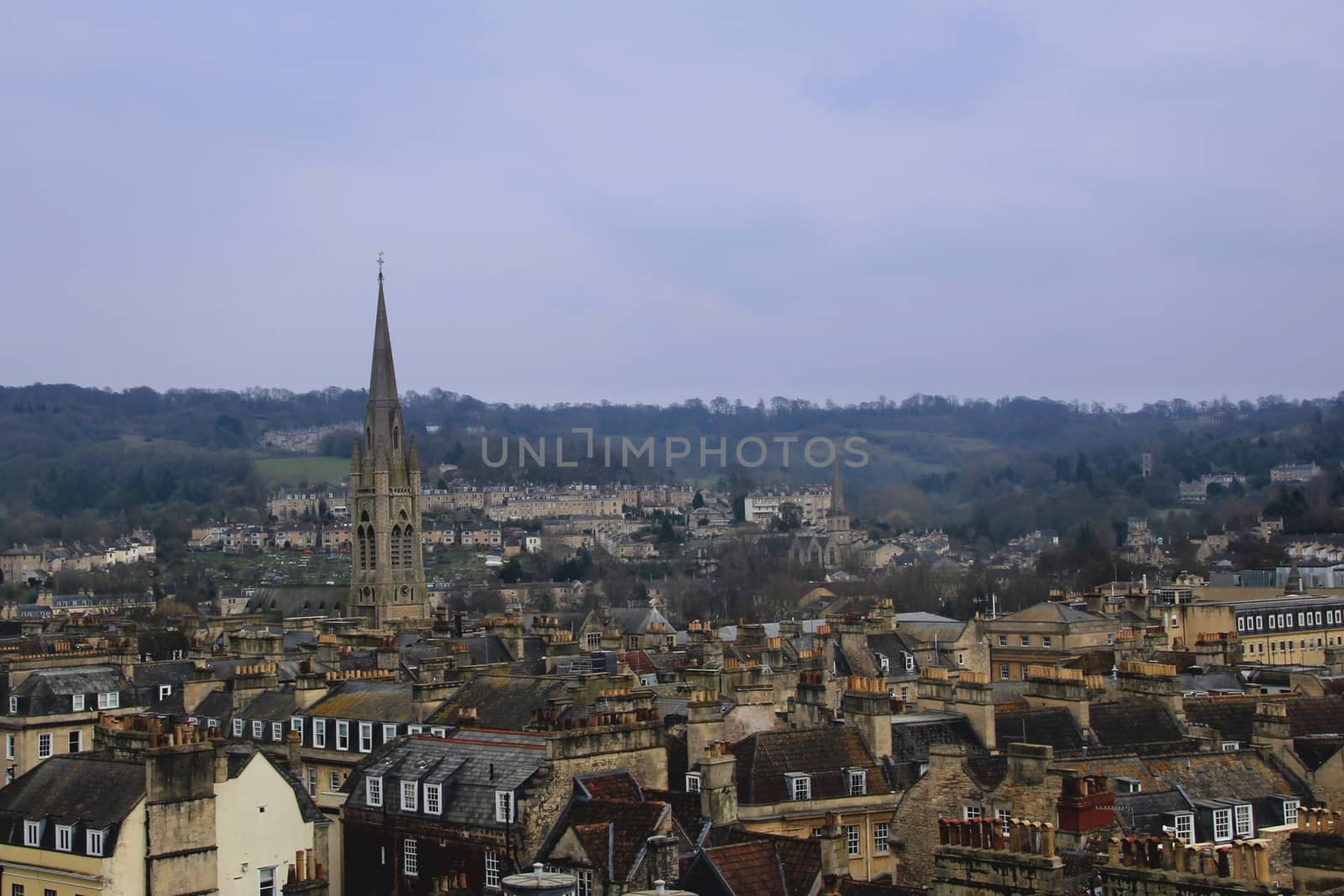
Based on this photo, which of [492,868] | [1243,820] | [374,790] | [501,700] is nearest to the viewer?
[492,868]

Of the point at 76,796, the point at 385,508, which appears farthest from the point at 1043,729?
the point at 385,508

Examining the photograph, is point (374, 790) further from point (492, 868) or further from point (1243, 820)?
point (1243, 820)

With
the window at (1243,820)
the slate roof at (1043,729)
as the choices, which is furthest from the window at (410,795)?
the window at (1243,820)

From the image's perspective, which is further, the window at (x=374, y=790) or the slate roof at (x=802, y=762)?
the slate roof at (x=802, y=762)

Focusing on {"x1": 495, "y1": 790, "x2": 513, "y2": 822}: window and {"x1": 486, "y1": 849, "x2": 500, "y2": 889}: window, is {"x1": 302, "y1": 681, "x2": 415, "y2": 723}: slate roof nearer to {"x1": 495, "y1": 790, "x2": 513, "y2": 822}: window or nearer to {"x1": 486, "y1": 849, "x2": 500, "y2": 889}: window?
{"x1": 495, "y1": 790, "x2": 513, "y2": 822}: window

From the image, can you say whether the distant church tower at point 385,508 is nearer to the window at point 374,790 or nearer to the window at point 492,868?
the window at point 374,790

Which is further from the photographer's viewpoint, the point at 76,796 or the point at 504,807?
the point at 76,796

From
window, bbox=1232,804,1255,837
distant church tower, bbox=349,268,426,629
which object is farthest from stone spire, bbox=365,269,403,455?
window, bbox=1232,804,1255,837
